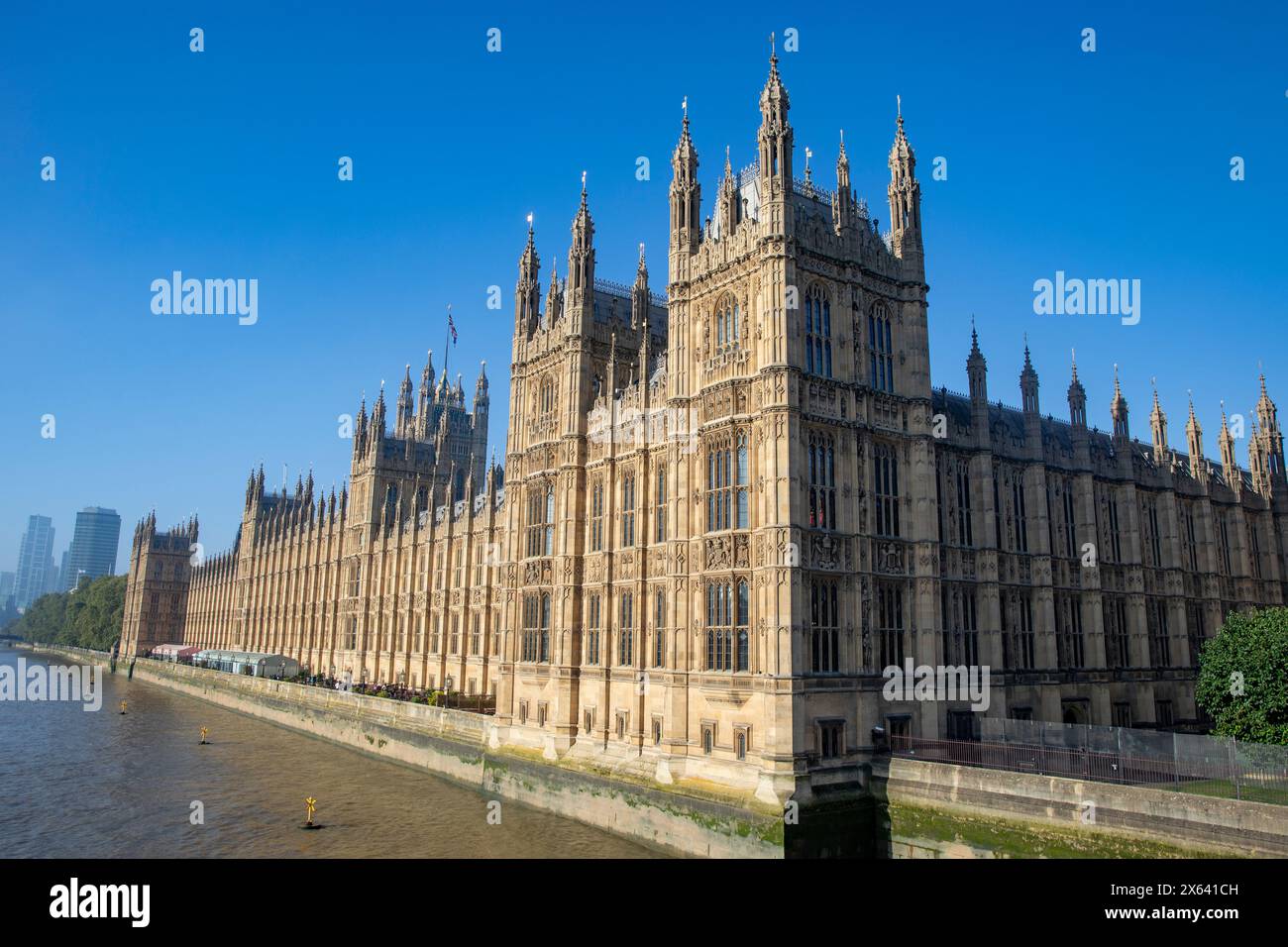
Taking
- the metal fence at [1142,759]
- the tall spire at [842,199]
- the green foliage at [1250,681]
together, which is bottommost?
the metal fence at [1142,759]

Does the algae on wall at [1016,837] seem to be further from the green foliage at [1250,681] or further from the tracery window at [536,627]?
the tracery window at [536,627]

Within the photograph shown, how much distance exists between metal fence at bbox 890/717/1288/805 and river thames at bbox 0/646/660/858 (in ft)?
49.5

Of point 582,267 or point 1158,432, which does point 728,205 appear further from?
point 1158,432

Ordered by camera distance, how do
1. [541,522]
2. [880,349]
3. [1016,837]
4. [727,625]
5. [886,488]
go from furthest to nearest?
[541,522], [880,349], [886,488], [727,625], [1016,837]

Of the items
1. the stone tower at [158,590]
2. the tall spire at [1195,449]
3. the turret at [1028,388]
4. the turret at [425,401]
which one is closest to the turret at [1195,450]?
the tall spire at [1195,449]

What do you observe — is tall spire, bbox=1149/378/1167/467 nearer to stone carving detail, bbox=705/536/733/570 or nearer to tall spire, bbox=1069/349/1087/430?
tall spire, bbox=1069/349/1087/430

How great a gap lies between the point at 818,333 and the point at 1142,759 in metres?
20.8

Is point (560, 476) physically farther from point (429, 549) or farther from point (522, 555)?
point (429, 549)

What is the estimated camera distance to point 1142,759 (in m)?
31.3

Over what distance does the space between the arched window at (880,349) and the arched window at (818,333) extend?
2.63m

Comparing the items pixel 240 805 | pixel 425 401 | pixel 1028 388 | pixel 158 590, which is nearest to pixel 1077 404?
pixel 1028 388

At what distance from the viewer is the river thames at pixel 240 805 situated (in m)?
40.4

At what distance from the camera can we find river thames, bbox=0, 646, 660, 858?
40438mm
